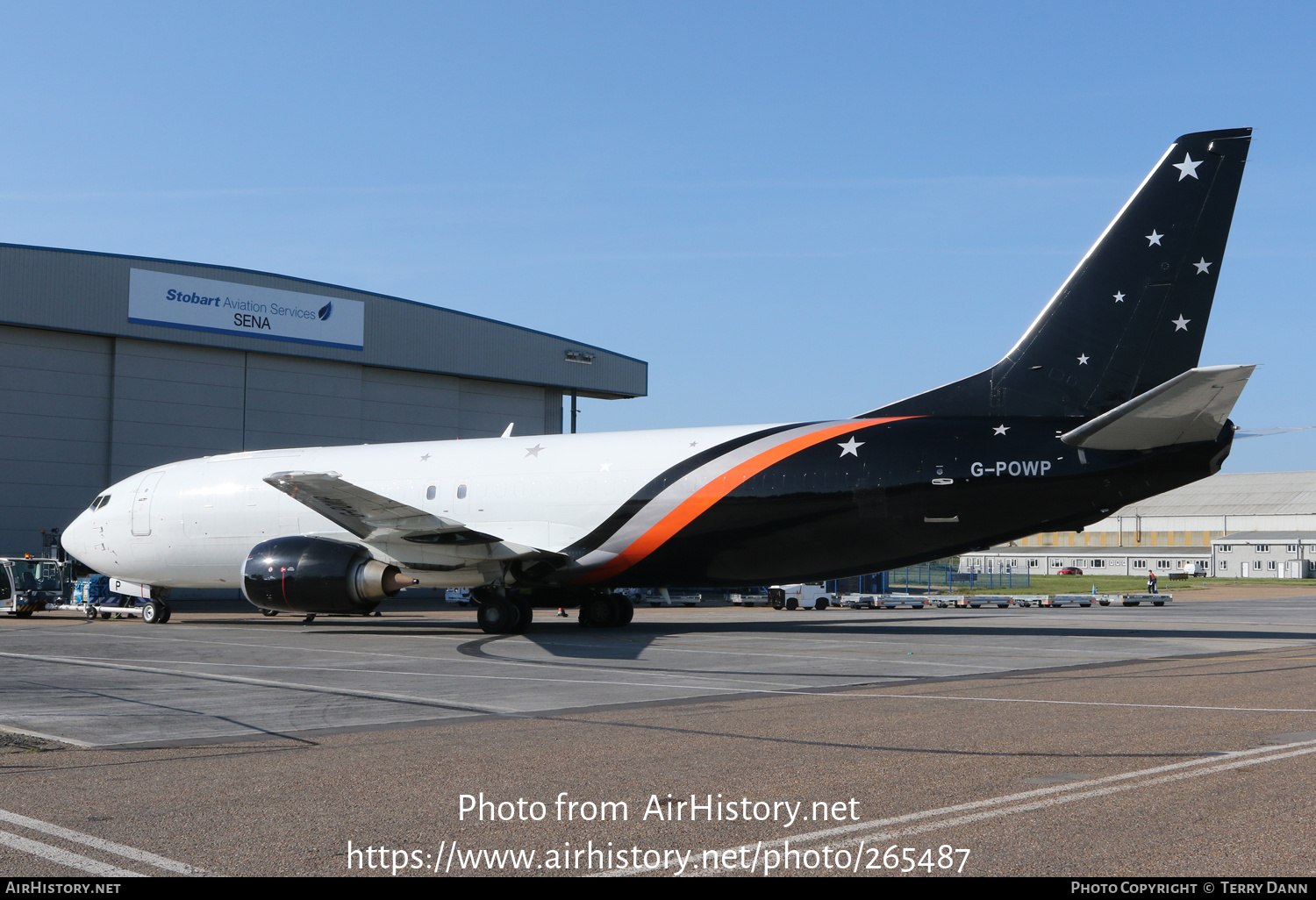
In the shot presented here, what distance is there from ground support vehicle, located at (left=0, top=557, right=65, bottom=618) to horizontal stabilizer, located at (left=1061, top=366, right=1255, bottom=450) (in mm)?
28667

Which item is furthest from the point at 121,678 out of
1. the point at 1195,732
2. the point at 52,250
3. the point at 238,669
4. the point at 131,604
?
the point at 52,250

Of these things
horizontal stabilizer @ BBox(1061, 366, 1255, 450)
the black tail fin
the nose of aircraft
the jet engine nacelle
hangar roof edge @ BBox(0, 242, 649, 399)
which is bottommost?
the jet engine nacelle

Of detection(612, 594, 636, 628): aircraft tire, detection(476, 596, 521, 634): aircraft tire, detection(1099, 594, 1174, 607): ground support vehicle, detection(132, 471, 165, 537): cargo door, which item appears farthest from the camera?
detection(1099, 594, 1174, 607): ground support vehicle

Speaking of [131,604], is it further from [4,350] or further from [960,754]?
[960,754]

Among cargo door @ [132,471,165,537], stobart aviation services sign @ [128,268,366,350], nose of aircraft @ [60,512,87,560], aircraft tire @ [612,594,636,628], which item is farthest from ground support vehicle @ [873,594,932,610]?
nose of aircraft @ [60,512,87,560]

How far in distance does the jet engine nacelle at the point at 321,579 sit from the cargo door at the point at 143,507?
5603 mm

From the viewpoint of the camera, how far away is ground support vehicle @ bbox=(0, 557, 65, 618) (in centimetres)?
3184

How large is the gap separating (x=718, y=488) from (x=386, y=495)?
8.16 m

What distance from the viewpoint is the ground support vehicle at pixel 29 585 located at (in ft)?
104

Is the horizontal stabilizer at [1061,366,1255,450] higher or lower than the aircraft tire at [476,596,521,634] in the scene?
higher

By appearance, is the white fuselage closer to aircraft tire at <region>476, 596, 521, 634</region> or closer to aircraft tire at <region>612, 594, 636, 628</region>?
aircraft tire at <region>476, 596, 521, 634</region>

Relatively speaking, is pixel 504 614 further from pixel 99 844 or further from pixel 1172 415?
pixel 99 844

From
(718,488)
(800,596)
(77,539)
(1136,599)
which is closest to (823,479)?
(718,488)

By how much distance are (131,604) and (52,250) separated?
13.2m
